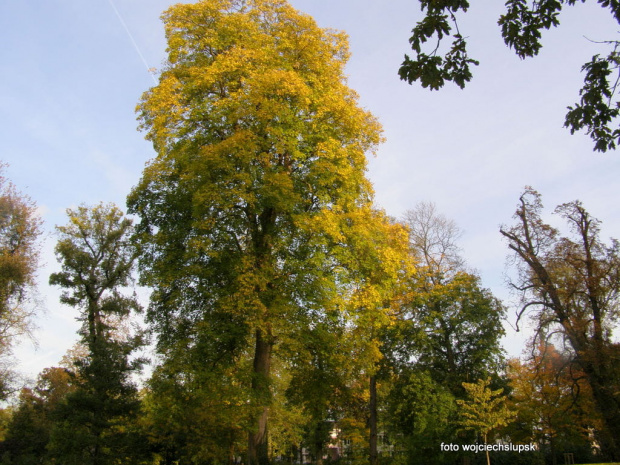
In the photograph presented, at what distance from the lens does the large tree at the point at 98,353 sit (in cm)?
2233

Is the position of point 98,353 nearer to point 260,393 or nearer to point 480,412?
point 260,393

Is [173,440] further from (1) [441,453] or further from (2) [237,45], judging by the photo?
(2) [237,45]

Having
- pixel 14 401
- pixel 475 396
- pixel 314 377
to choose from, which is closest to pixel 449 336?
pixel 475 396

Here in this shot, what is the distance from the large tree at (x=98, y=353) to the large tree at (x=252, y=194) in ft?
11.7

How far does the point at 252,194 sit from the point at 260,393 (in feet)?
21.4

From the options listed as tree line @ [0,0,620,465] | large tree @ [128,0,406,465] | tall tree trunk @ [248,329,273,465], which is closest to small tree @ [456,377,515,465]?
tree line @ [0,0,620,465]

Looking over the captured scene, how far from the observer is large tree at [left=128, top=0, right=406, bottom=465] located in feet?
51.0

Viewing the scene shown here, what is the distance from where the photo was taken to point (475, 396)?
2284 cm

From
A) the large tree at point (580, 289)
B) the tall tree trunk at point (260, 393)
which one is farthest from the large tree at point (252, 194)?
the large tree at point (580, 289)

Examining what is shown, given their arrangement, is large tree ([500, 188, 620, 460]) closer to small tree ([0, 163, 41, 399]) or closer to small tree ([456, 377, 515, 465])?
small tree ([456, 377, 515, 465])

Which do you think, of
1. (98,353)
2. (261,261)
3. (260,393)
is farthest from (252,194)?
(98,353)

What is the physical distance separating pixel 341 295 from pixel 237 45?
989cm

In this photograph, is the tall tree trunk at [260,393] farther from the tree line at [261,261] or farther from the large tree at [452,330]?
the large tree at [452,330]

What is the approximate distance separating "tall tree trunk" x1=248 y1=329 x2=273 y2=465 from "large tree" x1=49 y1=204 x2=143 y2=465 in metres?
6.57
